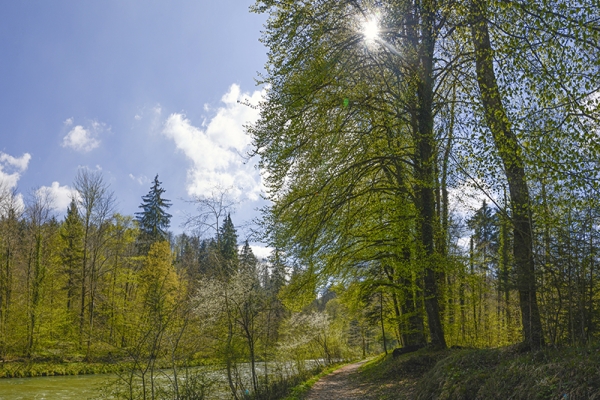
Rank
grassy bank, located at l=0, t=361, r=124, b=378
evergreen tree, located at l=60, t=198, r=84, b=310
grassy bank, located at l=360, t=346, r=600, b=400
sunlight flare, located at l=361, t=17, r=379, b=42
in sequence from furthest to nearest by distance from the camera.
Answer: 1. evergreen tree, located at l=60, t=198, r=84, b=310
2. grassy bank, located at l=0, t=361, r=124, b=378
3. sunlight flare, located at l=361, t=17, r=379, b=42
4. grassy bank, located at l=360, t=346, r=600, b=400

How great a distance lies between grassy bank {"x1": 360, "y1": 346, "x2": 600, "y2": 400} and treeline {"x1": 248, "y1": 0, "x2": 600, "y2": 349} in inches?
22.6

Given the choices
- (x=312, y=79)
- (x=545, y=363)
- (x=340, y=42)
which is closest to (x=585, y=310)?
(x=545, y=363)

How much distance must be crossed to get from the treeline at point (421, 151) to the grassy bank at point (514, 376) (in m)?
0.57

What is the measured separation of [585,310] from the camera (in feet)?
17.6

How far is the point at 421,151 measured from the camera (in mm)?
9930

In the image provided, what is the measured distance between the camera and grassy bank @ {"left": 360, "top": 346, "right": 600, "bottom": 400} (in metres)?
3.92

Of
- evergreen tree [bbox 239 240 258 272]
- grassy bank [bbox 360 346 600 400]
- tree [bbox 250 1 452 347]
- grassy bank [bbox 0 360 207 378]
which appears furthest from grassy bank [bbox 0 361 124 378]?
grassy bank [bbox 360 346 600 400]

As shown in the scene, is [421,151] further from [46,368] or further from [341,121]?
[46,368]

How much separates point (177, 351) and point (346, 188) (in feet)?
19.0

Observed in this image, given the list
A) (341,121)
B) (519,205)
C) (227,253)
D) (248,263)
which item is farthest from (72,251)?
(519,205)

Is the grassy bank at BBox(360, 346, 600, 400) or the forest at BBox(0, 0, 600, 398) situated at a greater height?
the forest at BBox(0, 0, 600, 398)

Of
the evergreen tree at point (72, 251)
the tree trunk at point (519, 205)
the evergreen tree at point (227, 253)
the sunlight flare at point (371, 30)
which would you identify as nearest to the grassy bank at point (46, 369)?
the evergreen tree at point (72, 251)

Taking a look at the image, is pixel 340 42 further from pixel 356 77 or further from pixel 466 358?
pixel 466 358

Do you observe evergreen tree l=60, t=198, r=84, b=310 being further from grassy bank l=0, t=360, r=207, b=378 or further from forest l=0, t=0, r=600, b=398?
forest l=0, t=0, r=600, b=398
